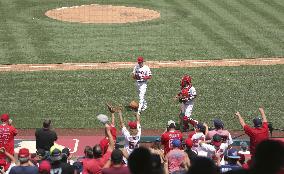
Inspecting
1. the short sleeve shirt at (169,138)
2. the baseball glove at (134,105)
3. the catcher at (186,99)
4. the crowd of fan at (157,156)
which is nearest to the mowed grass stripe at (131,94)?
the baseball glove at (134,105)

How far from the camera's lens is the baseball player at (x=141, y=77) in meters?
19.1

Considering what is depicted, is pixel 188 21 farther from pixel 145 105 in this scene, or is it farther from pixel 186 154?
pixel 186 154

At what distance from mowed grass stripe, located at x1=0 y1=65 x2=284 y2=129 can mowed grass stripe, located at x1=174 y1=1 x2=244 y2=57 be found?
2204mm

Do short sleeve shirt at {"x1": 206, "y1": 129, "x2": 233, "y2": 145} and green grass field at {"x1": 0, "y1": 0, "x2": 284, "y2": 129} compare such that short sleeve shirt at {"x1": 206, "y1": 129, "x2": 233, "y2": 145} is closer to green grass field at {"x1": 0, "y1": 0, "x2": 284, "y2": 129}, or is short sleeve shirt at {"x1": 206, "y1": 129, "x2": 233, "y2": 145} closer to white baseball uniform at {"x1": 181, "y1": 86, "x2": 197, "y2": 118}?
white baseball uniform at {"x1": 181, "y1": 86, "x2": 197, "y2": 118}

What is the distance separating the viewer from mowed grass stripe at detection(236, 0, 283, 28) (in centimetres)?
3031

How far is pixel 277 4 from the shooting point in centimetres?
3347

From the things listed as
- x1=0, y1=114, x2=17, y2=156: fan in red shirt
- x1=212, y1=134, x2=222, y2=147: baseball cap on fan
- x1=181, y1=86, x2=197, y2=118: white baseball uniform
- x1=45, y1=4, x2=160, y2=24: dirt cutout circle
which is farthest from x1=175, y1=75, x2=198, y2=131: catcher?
x1=45, y1=4, x2=160, y2=24: dirt cutout circle

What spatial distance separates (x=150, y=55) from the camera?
2534cm

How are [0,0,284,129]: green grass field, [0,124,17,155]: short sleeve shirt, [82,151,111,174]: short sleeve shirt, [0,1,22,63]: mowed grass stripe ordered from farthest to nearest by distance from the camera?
[0,1,22,63]: mowed grass stripe, [0,0,284,129]: green grass field, [0,124,17,155]: short sleeve shirt, [82,151,111,174]: short sleeve shirt

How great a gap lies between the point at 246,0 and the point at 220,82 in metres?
13.8

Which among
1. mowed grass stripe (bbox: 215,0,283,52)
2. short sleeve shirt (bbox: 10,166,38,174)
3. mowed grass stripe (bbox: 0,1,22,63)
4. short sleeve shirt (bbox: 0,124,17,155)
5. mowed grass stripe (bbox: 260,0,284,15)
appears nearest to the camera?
short sleeve shirt (bbox: 10,166,38,174)

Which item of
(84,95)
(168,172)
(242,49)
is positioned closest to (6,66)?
(84,95)

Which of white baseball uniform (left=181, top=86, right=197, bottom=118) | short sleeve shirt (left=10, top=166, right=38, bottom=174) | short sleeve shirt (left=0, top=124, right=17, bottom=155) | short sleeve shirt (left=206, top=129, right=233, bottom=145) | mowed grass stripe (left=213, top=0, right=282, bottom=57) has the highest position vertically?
short sleeve shirt (left=10, top=166, right=38, bottom=174)

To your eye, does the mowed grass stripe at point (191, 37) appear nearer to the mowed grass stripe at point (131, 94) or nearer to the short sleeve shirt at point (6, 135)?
the mowed grass stripe at point (131, 94)
